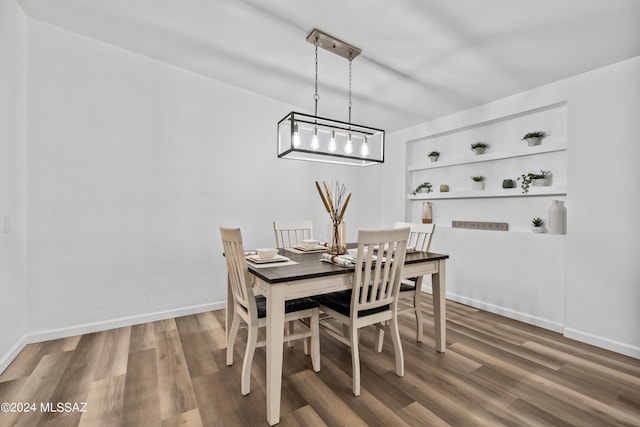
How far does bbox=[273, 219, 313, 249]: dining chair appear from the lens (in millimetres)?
3092

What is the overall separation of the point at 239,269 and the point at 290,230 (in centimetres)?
144

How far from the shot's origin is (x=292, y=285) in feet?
5.67

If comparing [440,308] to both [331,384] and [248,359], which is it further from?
[248,359]

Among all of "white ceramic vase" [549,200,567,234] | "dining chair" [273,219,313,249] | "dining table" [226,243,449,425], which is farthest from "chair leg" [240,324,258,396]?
"white ceramic vase" [549,200,567,234]

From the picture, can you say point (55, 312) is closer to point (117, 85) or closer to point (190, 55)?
point (117, 85)

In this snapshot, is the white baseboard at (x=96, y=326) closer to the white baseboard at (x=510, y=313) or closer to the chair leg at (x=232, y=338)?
the chair leg at (x=232, y=338)

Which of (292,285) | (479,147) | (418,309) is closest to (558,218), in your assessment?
(479,147)

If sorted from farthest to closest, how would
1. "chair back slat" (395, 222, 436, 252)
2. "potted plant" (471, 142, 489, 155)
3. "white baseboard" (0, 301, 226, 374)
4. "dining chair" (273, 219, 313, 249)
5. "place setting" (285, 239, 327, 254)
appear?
"potted plant" (471, 142, 489, 155)
"dining chair" (273, 219, 313, 249)
"chair back slat" (395, 222, 436, 252)
"place setting" (285, 239, 327, 254)
"white baseboard" (0, 301, 226, 374)

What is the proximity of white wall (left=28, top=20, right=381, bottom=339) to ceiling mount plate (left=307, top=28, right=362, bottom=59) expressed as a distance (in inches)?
55.9

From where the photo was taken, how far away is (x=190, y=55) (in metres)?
2.94

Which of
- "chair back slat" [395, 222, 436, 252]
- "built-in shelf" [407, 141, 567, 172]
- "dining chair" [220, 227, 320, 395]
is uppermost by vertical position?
"built-in shelf" [407, 141, 567, 172]

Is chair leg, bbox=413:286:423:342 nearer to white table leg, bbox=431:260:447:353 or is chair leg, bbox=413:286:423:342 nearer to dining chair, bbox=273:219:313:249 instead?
white table leg, bbox=431:260:447:353

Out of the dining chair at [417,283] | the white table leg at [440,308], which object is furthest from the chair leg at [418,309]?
the white table leg at [440,308]

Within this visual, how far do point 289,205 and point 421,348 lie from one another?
91.4 inches
